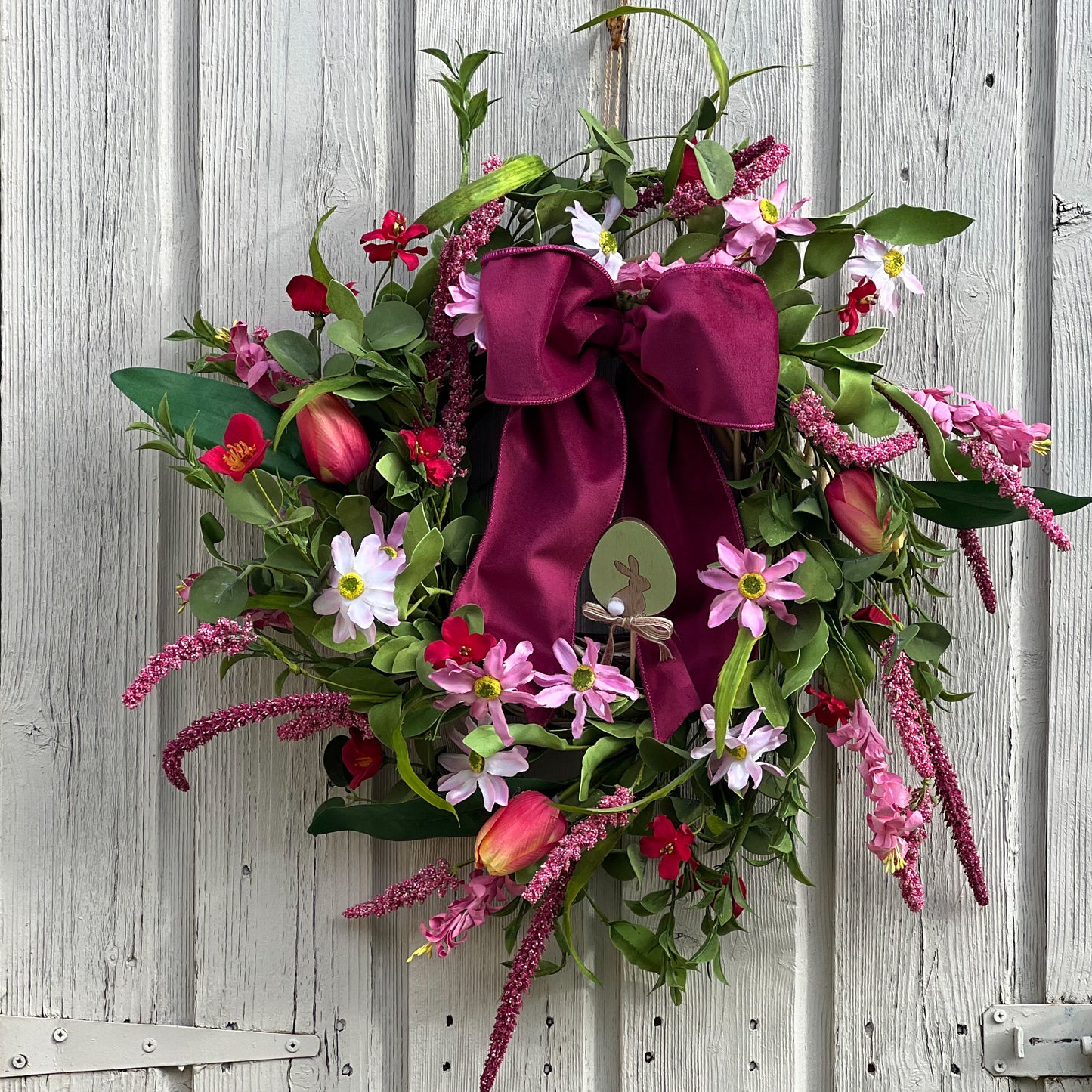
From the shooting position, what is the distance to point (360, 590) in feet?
2.30

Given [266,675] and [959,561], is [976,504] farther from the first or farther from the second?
[266,675]

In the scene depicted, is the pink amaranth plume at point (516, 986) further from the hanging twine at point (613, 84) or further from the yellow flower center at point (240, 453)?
the hanging twine at point (613, 84)

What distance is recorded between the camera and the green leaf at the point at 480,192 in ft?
2.53

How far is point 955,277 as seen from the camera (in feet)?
3.07

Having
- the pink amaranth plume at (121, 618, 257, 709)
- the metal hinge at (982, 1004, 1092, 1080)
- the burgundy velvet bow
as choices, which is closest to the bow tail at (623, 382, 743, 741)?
the burgundy velvet bow

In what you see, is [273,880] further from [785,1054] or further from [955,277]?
[955,277]

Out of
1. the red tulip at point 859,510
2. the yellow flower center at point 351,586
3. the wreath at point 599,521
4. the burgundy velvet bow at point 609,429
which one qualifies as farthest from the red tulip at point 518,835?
the red tulip at point 859,510

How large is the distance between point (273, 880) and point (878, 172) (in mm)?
915

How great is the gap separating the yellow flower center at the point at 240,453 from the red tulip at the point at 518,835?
0.34 meters

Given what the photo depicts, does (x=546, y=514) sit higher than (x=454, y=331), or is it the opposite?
(x=454, y=331)

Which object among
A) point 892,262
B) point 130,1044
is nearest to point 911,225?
point 892,262

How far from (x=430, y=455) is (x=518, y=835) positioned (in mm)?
310

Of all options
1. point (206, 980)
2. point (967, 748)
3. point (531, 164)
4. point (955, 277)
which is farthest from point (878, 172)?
point (206, 980)

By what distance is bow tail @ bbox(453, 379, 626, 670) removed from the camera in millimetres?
784
